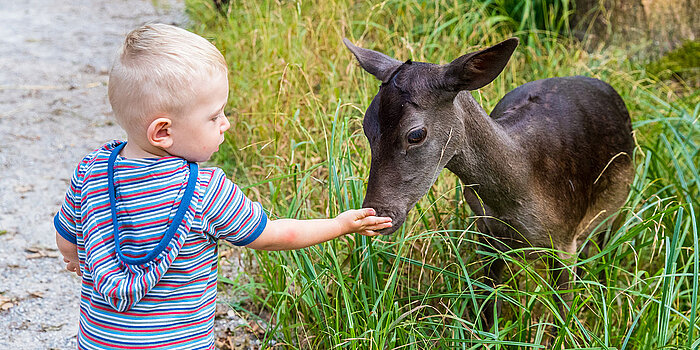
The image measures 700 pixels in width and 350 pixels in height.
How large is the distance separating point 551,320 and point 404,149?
137 centimetres

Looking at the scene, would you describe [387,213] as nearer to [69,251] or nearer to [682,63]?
[69,251]

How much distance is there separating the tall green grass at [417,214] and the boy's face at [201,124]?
2.97 feet

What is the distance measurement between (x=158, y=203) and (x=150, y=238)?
0.10 meters

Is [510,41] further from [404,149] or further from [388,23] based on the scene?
[388,23]

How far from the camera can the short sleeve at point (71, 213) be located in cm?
202

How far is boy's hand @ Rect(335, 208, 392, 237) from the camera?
2.20 meters

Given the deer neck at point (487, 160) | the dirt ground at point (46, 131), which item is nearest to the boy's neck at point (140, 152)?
the deer neck at point (487, 160)

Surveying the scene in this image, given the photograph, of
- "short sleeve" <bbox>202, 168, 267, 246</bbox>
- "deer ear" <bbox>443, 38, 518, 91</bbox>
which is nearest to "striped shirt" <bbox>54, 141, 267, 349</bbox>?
"short sleeve" <bbox>202, 168, 267, 246</bbox>

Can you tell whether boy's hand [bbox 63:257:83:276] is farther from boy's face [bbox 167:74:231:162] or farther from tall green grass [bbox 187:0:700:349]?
tall green grass [bbox 187:0:700:349]

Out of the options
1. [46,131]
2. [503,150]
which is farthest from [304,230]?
[46,131]

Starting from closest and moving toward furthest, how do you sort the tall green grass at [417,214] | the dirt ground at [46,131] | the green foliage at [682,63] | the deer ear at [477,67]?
the deer ear at [477,67]
the tall green grass at [417,214]
the dirt ground at [46,131]
the green foliage at [682,63]

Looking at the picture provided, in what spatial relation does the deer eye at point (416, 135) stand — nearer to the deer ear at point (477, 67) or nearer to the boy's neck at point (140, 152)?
the deer ear at point (477, 67)

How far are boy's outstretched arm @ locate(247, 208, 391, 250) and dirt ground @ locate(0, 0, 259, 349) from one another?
46.9 inches

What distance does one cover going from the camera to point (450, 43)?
5.09 meters
